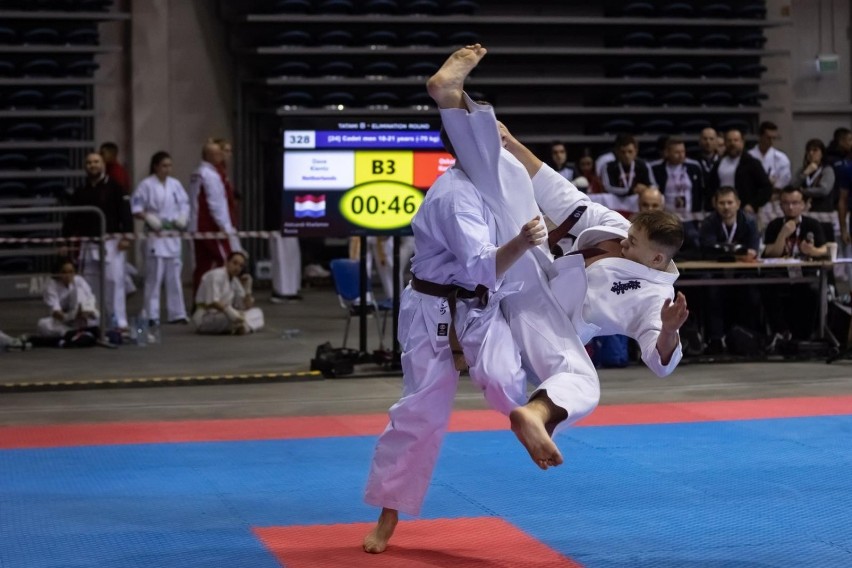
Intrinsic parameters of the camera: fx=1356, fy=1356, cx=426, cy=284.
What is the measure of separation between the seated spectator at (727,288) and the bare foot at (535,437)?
6218 millimetres

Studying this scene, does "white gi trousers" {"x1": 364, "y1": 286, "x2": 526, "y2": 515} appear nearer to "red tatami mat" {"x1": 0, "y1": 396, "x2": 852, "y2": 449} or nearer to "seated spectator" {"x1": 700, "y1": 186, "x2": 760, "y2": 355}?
"red tatami mat" {"x1": 0, "y1": 396, "x2": 852, "y2": 449}

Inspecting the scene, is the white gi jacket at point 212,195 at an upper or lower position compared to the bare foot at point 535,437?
upper

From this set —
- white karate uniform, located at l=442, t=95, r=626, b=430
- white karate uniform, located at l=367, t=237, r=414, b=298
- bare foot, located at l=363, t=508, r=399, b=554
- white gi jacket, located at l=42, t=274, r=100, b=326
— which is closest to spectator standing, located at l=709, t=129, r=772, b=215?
white karate uniform, located at l=367, t=237, r=414, b=298

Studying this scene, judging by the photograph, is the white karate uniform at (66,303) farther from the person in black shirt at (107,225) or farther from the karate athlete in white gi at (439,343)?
the karate athlete in white gi at (439,343)

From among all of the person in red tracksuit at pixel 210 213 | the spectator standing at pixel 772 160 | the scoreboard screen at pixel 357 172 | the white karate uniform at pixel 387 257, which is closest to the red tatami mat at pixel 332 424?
the scoreboard screen at pixel 357 172

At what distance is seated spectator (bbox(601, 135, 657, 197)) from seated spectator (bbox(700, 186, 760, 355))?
1490 mm

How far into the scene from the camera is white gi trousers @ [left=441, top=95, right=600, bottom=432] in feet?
14.3

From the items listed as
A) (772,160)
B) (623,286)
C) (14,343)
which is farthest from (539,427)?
(772,160)

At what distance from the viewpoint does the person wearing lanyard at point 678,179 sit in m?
12.0

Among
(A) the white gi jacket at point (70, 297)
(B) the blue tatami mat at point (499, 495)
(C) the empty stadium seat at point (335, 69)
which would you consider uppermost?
(C) the empty stadium seat at point (335, 69)

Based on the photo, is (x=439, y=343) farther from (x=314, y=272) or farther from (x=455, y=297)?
(x=314, y=272)

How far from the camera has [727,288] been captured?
10156mm

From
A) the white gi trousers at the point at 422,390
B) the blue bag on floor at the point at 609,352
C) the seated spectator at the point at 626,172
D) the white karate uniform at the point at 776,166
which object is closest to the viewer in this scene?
the white gi trousers at the point at 422,390

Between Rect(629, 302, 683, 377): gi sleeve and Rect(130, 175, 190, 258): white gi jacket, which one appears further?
Rect(130, 175, 190, 258): white gi jacket
